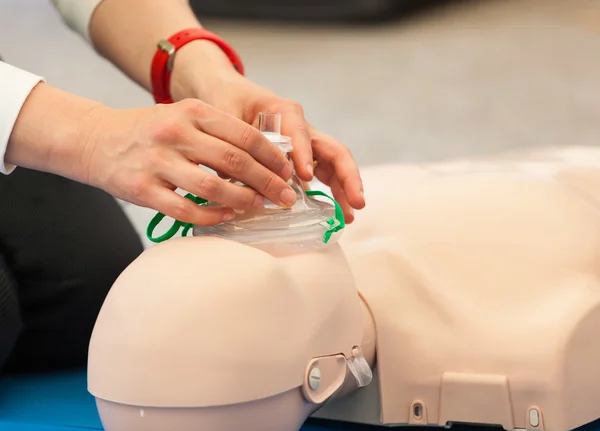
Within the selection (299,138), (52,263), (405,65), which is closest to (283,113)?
(299,138)

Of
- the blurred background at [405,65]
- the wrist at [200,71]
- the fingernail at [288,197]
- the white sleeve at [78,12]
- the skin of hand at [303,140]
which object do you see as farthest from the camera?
the blurred background at [405,65]

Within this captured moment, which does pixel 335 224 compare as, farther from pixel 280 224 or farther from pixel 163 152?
pixel 163 152

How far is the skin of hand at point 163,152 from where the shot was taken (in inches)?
26.1

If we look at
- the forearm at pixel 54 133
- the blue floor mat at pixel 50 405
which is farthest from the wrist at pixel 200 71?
the blue floor mat at pixel 50 405

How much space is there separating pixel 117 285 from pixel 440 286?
1.11 ft

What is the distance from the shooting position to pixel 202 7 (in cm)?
329

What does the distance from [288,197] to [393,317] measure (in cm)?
19

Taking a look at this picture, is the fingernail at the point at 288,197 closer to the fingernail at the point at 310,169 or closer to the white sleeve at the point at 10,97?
the fingernail at the point at 310,169

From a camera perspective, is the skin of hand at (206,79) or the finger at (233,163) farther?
the skin of hand at (206,79)

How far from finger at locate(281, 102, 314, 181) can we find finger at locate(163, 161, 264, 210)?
0.35 feet

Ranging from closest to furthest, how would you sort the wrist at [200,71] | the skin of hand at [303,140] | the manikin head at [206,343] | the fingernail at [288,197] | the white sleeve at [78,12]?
the manikin head at [206,343], the fingernail at [288,197], the skin of hand at [303,140], the wrist at [200,71], the white sleeve at [78,12]

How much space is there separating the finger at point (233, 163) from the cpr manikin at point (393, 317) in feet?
0.19

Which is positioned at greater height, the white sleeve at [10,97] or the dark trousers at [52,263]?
the white sleeve at [10,97]

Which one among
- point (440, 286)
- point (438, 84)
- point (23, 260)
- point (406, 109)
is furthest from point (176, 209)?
point (438, 84)
